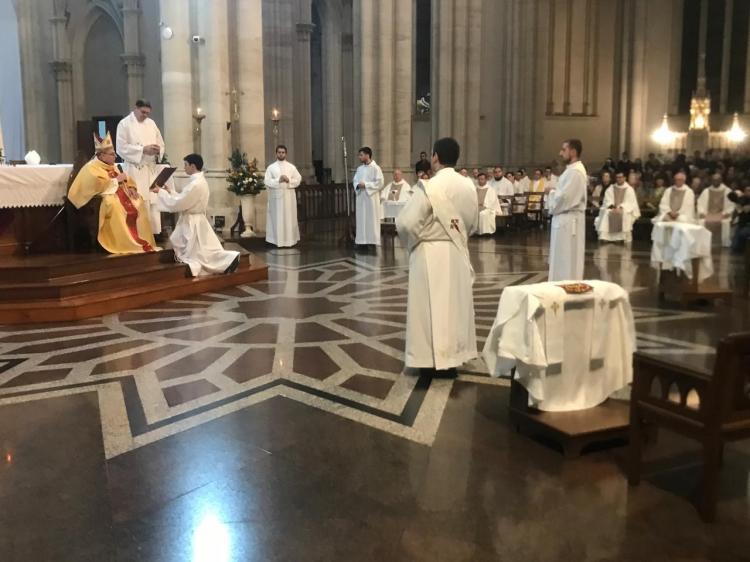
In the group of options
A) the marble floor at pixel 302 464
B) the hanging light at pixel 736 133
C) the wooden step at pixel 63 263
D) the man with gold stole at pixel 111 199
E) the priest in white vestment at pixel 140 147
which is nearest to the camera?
the marble floor at pixel 302 464

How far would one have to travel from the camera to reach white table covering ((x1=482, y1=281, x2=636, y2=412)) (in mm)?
4562

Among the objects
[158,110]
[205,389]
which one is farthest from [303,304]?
[158,110]

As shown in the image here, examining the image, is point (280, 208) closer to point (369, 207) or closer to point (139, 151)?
point (369, 207)

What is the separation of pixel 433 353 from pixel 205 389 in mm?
1797

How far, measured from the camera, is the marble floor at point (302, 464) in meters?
3.45

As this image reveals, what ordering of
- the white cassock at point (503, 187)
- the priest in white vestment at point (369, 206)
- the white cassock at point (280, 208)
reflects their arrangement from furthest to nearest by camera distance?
1. the white cassock at point (503, 187)
2. the white cassock at point (280, 208)
3. the priest in white vestment at point (369, 206)

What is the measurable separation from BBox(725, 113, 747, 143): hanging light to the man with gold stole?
2416cm

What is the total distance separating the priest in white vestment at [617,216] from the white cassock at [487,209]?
2.44 meters

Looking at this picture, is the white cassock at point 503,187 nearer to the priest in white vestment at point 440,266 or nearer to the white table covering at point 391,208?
the white table covering at point 391,208

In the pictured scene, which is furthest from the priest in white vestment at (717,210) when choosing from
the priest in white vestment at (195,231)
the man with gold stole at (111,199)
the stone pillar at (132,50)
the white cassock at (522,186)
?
the stone pillar at (132,50)

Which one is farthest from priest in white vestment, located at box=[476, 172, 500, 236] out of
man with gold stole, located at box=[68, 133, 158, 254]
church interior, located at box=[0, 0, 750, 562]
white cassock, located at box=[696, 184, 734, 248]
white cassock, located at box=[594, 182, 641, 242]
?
man with gold stole, located at box=[68, 133, 158, 254]

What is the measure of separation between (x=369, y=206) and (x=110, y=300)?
23.5ft

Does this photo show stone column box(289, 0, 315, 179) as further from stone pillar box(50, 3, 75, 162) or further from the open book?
the open book

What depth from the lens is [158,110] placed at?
2084 cm
